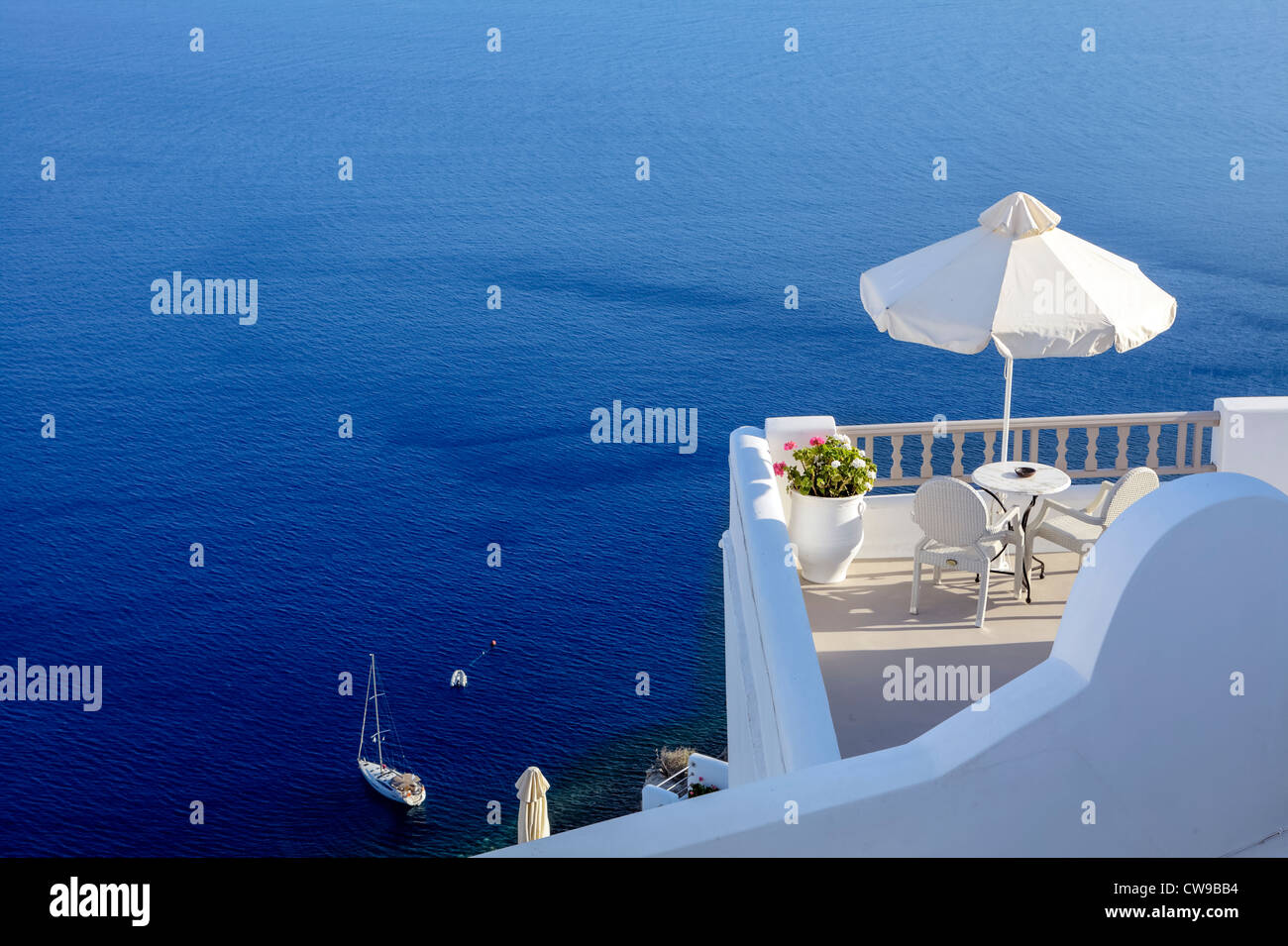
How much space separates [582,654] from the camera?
132 ft

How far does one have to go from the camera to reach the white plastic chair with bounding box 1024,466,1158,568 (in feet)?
21.8

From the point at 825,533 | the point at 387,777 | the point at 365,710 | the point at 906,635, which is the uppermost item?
the point at 825,533

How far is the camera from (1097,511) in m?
7.51

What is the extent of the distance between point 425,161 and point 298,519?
1555 inches

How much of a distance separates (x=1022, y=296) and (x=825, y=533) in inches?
66.4

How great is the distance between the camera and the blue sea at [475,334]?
37.8 m

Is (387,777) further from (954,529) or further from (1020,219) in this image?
(1020,219)

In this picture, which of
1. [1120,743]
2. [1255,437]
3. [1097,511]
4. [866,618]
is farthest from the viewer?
[1097,511]

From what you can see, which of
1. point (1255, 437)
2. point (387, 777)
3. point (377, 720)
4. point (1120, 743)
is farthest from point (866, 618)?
point (377, 720)

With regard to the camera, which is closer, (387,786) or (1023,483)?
(1023,483)

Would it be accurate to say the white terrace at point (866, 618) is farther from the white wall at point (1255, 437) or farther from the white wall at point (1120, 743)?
the white wall at point (1120, 743)

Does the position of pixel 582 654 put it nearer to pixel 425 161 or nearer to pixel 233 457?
pixel 233 457

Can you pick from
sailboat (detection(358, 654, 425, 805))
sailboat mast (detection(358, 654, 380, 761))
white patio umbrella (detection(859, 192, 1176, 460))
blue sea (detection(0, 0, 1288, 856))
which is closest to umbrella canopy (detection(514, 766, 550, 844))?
white patio umbrella (detection(859, 192, 1176, 460))

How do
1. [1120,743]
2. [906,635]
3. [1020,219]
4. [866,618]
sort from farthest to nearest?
[1020,219] → [866,618] → [906,635] → [1120,743]
